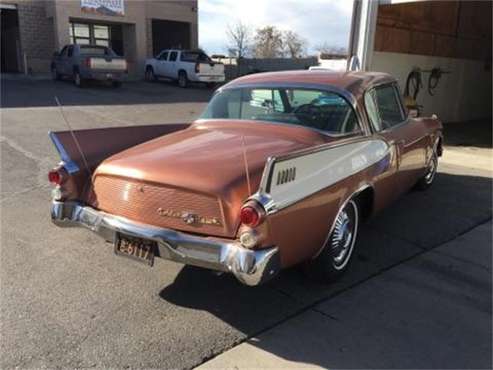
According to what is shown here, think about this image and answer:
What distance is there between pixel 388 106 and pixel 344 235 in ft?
6.29

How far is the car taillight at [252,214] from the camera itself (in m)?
2.87

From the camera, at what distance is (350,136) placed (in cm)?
429

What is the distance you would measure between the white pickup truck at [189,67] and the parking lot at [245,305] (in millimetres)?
15895

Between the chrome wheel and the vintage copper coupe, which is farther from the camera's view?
the chrome wheel

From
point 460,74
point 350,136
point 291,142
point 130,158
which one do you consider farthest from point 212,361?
point 460,74

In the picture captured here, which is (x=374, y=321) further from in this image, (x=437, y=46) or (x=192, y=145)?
(x=437, y=46)

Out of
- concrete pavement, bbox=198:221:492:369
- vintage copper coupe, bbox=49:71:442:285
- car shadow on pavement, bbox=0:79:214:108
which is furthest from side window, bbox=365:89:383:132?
car shadow on pavement, bbox=0:79:214:108

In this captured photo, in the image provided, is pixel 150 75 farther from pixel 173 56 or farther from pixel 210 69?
pixel 210 69

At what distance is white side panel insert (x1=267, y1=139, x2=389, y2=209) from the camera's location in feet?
9.70

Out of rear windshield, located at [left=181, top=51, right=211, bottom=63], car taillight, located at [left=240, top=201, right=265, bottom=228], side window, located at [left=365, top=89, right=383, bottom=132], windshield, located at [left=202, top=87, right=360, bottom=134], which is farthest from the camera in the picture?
rear windshield, located at [left=181, top=51, right=211, bottom=63]

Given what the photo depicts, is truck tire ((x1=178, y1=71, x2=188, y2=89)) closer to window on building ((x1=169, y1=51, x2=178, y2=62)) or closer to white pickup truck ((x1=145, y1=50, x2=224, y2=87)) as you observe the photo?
white pickup truck ((x1=145, y1=50, x2=224, y2=87))

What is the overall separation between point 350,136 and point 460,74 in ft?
45.5

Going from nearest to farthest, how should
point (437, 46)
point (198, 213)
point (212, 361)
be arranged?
1. point (212, 361)
2. point (198, 213)
3. point (437, 46)

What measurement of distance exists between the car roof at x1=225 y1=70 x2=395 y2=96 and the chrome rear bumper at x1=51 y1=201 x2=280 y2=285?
2.17m
